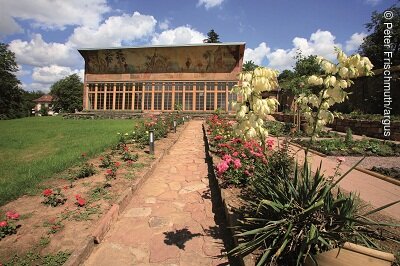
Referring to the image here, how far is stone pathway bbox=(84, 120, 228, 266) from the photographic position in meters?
3.17

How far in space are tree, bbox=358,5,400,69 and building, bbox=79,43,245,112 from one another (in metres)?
21.2

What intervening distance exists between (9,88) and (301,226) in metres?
56.9

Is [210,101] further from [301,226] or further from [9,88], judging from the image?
[9,88]

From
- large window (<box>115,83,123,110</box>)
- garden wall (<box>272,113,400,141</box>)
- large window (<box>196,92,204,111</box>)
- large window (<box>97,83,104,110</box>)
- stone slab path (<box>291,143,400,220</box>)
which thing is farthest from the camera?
large window (<box>97,83,104,110</box>)

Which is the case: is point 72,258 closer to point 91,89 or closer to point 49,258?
point 49,258

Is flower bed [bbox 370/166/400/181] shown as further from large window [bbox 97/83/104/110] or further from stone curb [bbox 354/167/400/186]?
large window [bbox 97/83/104/110]

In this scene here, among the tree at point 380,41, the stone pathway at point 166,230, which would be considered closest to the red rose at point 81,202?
the stone pathway at point 166,230

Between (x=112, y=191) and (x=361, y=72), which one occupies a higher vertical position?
(x=361, y=72)

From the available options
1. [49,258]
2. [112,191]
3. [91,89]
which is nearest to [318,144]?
[112,191]

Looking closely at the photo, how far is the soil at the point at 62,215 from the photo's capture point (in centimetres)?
314

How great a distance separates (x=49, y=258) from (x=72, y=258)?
254 mm

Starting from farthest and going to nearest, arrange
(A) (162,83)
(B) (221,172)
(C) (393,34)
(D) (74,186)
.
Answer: (C) (393,34), (A) (162,83), (D) (74,186), (B) (221,172)

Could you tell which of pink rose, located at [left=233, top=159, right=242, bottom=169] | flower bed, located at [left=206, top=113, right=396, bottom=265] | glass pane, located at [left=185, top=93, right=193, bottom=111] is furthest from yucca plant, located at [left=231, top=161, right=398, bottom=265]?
glass pane, located at [left=185, top=93, right=193, bottom=111]

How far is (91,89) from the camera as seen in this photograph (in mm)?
32562
